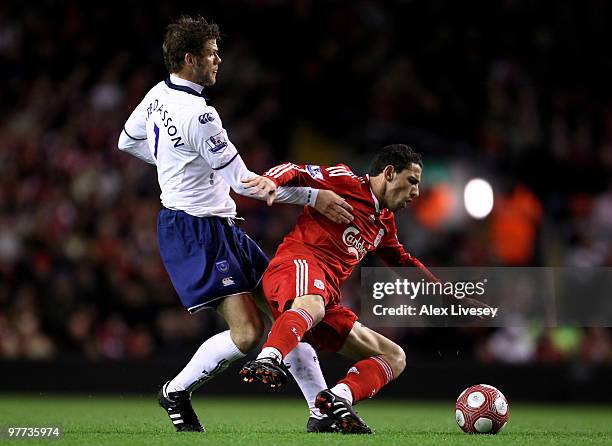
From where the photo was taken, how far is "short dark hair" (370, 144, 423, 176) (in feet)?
21.0

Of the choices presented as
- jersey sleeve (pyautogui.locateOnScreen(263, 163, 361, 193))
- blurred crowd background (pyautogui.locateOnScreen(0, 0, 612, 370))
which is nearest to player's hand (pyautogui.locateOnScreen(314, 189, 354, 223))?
jersey sleeve (pyautogui.locateOnScreen(263, 163, 361, 193))

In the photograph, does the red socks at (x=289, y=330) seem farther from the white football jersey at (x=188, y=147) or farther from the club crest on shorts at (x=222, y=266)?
the white football jersey at (x=188, y=147)

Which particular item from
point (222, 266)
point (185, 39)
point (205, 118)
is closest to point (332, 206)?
point (222, 266)

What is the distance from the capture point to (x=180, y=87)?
249 inches

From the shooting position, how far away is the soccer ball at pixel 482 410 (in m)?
6.33

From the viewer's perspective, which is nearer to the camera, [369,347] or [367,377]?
Answer: [367,377]

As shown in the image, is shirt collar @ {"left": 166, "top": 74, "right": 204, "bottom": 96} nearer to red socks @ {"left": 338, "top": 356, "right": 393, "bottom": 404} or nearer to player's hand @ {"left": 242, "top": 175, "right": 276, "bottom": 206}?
player's hand @ {"left": 242, "top": 175, "right": 276, "bottom": 206}

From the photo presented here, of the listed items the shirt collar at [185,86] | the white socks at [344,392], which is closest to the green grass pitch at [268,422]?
the white socks at [344,392]

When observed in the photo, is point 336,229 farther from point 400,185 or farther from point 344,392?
point 344,392

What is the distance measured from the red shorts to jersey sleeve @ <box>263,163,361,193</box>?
44 centimetres

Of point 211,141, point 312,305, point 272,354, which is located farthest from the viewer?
point 211,141

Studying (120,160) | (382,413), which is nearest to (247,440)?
(382,413)

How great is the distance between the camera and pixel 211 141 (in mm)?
6008

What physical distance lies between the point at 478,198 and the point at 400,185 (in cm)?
628
